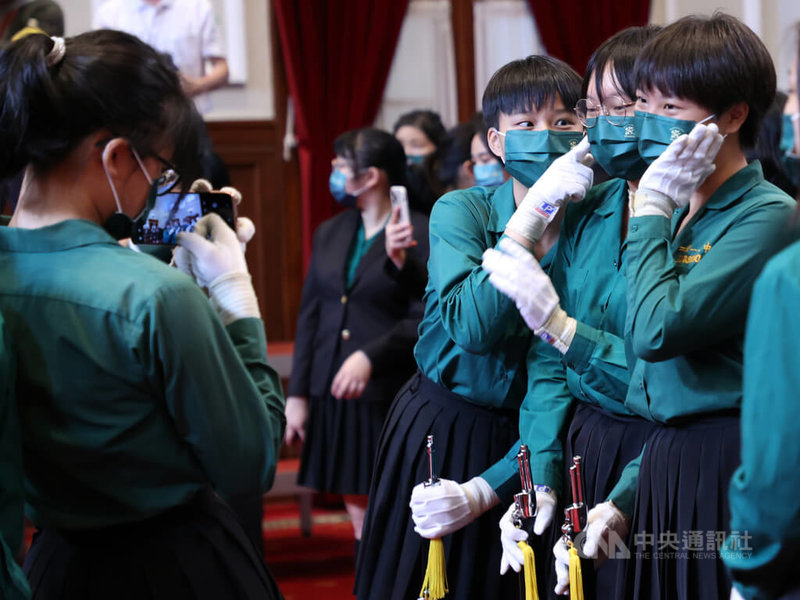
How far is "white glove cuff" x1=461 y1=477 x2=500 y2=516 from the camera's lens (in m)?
1.79

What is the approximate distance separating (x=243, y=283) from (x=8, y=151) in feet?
1.25

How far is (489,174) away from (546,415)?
1292mm

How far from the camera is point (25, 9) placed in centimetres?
316

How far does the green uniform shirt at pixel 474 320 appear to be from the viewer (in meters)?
1.72

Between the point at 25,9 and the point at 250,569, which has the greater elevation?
the point at 25,9

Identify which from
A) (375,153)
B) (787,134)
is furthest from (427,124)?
(787,134)

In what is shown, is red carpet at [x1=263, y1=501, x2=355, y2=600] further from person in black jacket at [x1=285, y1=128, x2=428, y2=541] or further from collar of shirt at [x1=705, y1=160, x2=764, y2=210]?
collar of shirt at [x1=705, y1=160, x2=764, y2=210]

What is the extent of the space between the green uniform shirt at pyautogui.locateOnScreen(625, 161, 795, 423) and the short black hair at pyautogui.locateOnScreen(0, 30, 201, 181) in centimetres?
74

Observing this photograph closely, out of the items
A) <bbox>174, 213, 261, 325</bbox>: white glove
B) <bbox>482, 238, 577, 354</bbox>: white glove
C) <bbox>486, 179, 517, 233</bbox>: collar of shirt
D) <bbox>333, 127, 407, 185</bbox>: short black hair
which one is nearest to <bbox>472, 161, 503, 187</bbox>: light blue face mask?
<bbox>333, 127, 407, 185</bbox>: short black hair

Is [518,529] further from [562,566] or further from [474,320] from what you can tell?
[474,320]

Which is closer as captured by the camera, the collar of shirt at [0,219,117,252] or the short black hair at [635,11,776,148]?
the collar of shirt at [0,219,117,252]

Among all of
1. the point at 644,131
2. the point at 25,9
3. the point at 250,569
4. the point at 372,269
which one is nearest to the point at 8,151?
the point at 250,569

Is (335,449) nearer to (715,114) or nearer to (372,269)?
(372,269)

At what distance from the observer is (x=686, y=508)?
4.77ft
